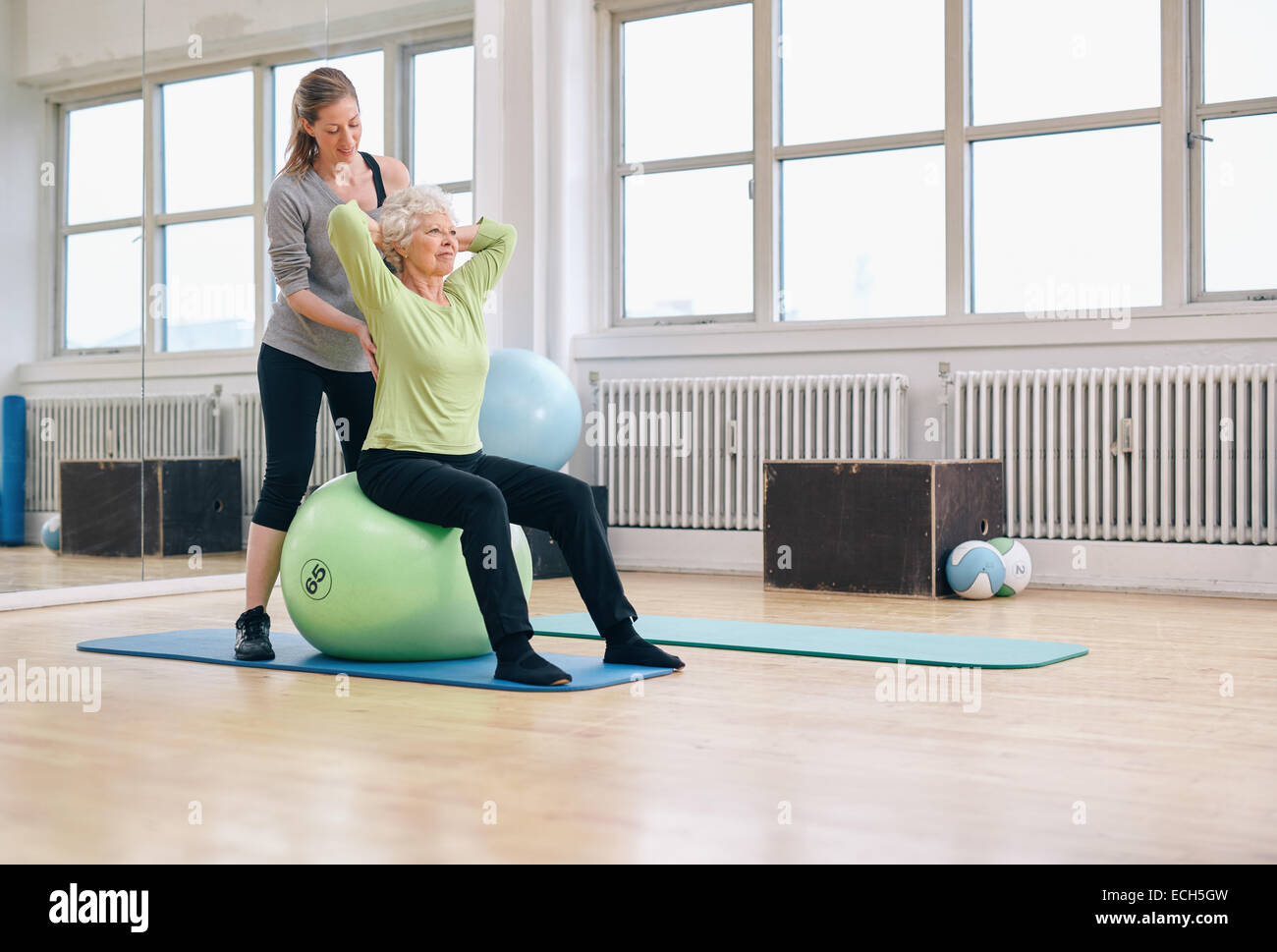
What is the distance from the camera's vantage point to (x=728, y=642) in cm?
344

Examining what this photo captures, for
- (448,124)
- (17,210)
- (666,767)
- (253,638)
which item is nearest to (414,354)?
(253,638)

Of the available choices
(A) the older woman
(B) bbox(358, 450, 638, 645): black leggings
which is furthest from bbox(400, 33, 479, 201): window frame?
(B) bbox(358, 450, 638, 645): black leggings

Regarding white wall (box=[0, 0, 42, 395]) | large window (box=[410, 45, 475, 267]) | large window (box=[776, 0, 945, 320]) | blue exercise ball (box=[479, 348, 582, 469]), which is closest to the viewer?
white wall (box=[0, 0, 42, 395])

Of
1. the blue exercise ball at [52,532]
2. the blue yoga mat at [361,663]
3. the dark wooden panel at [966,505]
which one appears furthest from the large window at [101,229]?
the dark wooden panel at [966,505]

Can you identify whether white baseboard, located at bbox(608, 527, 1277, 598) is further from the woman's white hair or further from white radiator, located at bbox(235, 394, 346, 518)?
the woman's white hair

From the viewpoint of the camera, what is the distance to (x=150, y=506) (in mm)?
4742

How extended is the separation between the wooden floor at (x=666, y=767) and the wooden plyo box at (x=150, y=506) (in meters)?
1.26

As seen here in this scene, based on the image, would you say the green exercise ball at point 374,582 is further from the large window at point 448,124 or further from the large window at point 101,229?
the large window at point 448,124

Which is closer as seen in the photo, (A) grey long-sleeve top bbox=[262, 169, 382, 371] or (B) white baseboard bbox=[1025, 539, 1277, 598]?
(A) grey long-sleeve top bbox=[262, 169, 382, 371]

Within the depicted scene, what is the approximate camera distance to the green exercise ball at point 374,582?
2900 millimetres

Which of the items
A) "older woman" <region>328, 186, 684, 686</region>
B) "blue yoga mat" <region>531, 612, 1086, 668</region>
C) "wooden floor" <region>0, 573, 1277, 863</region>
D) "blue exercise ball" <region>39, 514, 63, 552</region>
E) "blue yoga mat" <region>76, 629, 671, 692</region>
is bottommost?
"wooden floor" <region>0, 573, 1277, 863</region>

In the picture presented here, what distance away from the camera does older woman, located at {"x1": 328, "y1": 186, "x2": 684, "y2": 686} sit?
278 cm
